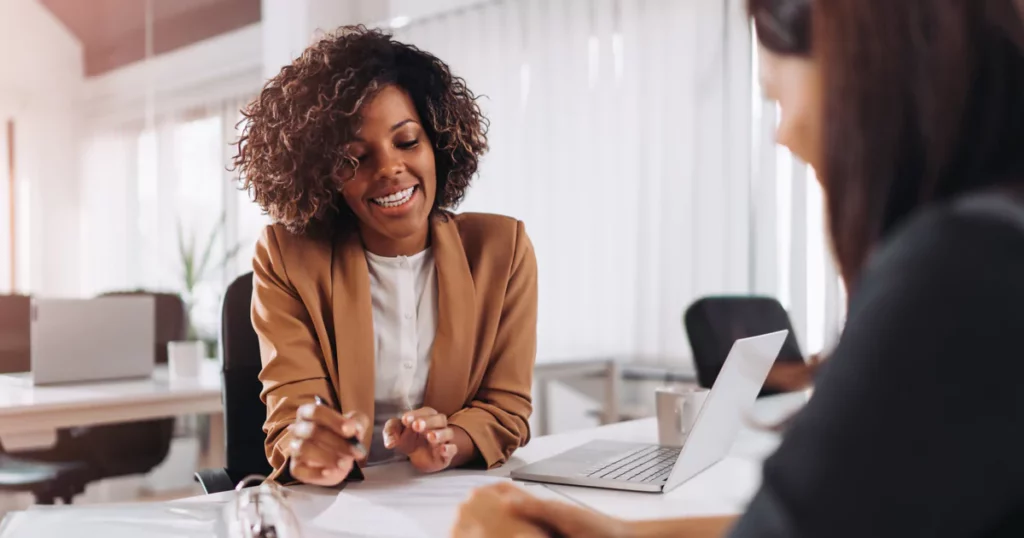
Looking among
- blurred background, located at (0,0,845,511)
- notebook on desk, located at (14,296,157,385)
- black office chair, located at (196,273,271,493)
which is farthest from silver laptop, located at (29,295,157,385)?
black office chair, located at (196,273,271,493)

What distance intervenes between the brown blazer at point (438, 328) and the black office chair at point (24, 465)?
145 cm

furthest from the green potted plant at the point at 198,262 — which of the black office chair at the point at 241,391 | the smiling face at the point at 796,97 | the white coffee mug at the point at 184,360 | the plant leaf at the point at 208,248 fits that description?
the smiling face at the point at 796,97

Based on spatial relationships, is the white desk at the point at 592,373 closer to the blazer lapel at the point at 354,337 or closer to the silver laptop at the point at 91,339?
the silver laptop at the point at 91,339

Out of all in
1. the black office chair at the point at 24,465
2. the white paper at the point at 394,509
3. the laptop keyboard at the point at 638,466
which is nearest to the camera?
the white paper at the point at 394,509

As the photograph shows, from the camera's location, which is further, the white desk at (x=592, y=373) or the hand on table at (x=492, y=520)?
the white desk at (x=592, y=373)

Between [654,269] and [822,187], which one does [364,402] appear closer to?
[822,187]

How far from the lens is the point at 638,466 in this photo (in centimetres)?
118

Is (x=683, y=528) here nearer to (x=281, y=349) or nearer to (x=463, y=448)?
(x=463, y=448)

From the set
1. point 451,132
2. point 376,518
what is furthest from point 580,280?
point 376,518

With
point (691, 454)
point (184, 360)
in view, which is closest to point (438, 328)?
point (691, 454)

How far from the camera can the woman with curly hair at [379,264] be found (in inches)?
51.5

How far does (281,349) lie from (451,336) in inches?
10.6

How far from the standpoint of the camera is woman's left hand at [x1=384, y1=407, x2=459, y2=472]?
1.14 m

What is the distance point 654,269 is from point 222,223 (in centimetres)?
246
